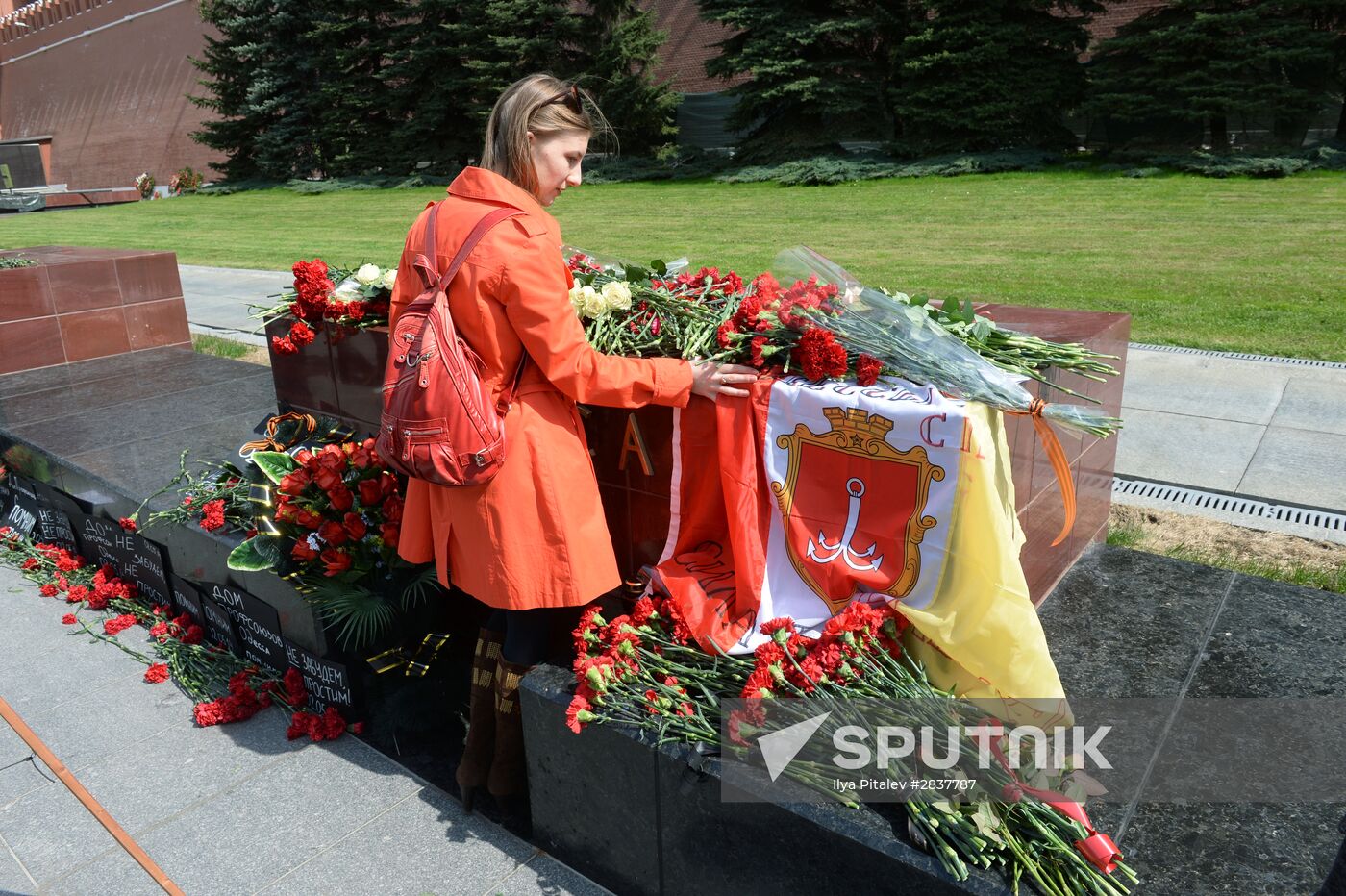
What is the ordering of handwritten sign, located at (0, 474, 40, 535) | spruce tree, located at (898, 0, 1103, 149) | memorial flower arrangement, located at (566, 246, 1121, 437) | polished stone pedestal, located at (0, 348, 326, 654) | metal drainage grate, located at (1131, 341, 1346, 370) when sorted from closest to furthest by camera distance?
memorial flower arrangement, located at (566, 246, 1121, 437) → polished stone pedestal, located at (0, 348, 326, 654) → handwritten sign, located at (0, 474, 40, 535) → metal drainage grate, located at (1131, 341, 1346, 370) → spruce tree, located at (898, 0, 1103, 149)

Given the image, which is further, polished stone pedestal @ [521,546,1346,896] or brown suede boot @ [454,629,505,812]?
brown suede boot @ [454,629,505,812]

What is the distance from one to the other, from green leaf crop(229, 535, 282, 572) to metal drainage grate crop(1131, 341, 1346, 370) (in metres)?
6.32

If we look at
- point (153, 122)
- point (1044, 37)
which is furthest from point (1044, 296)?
point (153, 122)

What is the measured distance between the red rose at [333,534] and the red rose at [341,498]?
7cm

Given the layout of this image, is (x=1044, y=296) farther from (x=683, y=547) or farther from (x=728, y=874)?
(x=728, y=874)

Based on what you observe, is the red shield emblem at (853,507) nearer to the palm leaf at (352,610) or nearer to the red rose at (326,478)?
the palm leaf at (352,610)

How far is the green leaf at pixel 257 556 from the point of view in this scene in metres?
3.41

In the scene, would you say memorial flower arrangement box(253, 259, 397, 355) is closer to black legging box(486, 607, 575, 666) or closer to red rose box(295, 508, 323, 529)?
red rose box(295, 508, 323, 529)

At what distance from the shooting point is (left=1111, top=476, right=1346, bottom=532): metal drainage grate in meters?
4.35

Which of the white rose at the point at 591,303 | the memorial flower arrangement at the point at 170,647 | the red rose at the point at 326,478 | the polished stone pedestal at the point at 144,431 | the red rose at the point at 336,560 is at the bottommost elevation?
the memorial flower arrangement at the point at 170,647

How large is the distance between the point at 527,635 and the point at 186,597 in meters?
2.19

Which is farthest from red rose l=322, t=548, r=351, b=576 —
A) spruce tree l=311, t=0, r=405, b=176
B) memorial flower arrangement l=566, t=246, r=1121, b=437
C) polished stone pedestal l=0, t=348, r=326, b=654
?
spruce tree l=311, t=0, r=405, b=176

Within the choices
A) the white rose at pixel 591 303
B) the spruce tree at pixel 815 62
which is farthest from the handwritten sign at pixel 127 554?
the spruce tree at pixel 815 62

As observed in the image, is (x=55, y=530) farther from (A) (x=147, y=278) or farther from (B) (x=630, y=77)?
(B) (x=630, y=77)
